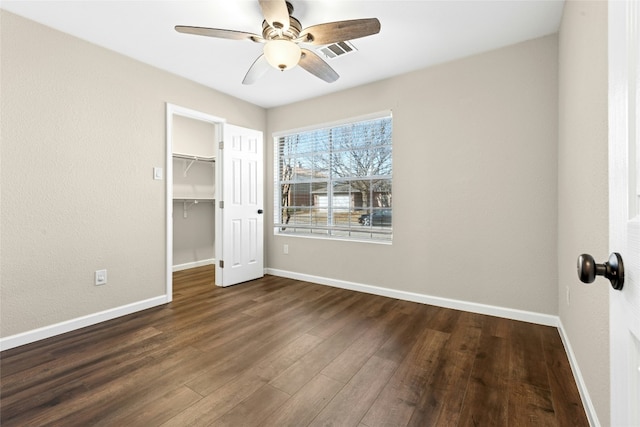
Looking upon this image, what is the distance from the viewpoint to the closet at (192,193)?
15.1 ft

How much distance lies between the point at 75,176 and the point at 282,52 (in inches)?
82.2

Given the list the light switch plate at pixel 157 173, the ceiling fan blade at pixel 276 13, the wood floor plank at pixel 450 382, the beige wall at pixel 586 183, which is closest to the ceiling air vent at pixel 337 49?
the ceiling fan blade at pixel 276 13

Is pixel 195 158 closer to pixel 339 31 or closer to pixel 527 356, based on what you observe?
pixel 339 31

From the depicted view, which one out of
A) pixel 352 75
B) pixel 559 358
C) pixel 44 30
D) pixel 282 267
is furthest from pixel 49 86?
pixel 559 358

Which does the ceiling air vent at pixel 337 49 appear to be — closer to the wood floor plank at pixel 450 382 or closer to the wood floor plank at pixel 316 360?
the wood floor plank at pixel 316 360

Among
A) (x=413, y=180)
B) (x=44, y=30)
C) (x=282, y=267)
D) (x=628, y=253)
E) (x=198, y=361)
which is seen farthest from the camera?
(x=282, y=267)

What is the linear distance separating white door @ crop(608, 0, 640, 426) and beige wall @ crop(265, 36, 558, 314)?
2.25 meters

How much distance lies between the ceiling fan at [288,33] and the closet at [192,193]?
2820 mm

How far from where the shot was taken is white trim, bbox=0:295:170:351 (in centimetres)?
212

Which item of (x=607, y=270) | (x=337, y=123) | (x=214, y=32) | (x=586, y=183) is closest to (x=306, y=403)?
(x=607, y=270)

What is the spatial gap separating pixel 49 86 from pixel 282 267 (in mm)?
3102

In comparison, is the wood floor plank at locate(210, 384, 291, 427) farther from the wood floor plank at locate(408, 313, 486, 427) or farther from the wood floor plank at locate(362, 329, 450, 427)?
the wood floor plank at locate(408, 313, 486, 427)

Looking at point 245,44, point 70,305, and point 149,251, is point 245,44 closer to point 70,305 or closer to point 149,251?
point 149,251

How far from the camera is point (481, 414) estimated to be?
1420 millimetres
